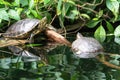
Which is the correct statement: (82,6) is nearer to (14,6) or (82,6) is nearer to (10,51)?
(14,6)

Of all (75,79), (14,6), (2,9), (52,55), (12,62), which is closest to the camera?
(75,79)

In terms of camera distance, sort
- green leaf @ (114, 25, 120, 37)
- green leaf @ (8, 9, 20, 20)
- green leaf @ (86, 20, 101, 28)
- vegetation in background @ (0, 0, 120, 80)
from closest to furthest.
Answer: vegetation in background @ (0, 0, 120, 80)
green leaf @ (8, 9, 20, 20)
green leaf @ (114, 25, 120, 37)
green leaf @ (86, 20, 101, 28)

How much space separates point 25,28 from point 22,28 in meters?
0.04

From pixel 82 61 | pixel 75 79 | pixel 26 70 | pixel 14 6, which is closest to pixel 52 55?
pixel 82 61

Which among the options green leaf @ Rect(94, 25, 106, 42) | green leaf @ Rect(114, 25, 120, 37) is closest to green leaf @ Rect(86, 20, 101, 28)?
green leaf @ Rect(94, 25, 106, 42)

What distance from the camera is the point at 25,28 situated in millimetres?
4551

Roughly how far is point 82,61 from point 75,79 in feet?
2.00

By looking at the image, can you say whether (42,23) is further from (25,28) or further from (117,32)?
(117,32)

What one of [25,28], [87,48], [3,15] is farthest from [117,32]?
[3,15]

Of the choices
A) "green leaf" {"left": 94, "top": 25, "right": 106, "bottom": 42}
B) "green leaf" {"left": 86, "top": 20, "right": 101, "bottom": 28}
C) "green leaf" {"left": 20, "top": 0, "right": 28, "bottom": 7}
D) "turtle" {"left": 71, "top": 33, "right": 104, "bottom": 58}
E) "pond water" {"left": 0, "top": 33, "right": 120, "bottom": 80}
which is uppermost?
"green leaf" {"left": 20, "top": 0, "right": 28, "bottom": 7}

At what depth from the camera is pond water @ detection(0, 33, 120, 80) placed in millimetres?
2926

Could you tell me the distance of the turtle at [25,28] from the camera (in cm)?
454

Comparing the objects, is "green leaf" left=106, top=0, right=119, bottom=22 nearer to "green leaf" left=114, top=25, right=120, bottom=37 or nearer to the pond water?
"green leaf" left=114, top=25, right=120, bottom=37

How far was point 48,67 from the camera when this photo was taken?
324 cm
